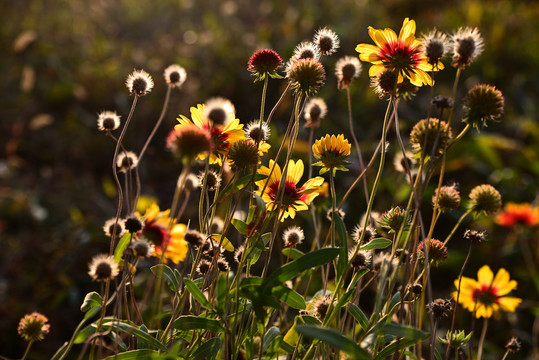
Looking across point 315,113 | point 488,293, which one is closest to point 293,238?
point 315,113

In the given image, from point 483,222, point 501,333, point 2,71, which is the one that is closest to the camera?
point 501,333

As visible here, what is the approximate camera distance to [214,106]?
0.97m

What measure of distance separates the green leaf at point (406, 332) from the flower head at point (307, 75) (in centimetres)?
53

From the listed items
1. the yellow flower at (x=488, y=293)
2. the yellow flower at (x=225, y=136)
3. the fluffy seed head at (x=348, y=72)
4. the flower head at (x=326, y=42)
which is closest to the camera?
the yellow flower at (x=225, y=136)

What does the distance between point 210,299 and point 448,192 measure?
0.60 meters

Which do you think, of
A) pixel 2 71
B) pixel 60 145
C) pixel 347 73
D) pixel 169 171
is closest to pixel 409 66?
pixel 347 73

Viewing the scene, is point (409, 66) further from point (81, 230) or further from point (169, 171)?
point (169, 171)

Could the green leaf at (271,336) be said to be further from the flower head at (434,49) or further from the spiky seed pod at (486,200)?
the flower head at (434,49)

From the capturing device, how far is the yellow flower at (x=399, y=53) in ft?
3.86

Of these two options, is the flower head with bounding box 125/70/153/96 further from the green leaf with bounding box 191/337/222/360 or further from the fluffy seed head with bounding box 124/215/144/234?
the green leaf with bounding box 191/337/222/360

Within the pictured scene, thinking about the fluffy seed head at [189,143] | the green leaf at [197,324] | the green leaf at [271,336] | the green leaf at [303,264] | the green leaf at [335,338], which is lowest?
the green leaf at [335,338]

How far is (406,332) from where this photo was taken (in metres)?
0.89

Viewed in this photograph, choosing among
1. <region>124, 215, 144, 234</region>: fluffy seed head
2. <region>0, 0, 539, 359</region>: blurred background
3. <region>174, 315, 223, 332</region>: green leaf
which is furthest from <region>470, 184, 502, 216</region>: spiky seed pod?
<region>0, 0, 539, 359</region>: blurred background

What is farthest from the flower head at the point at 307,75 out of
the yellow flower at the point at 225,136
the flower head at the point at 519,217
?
the flower head at the point at 519,217
